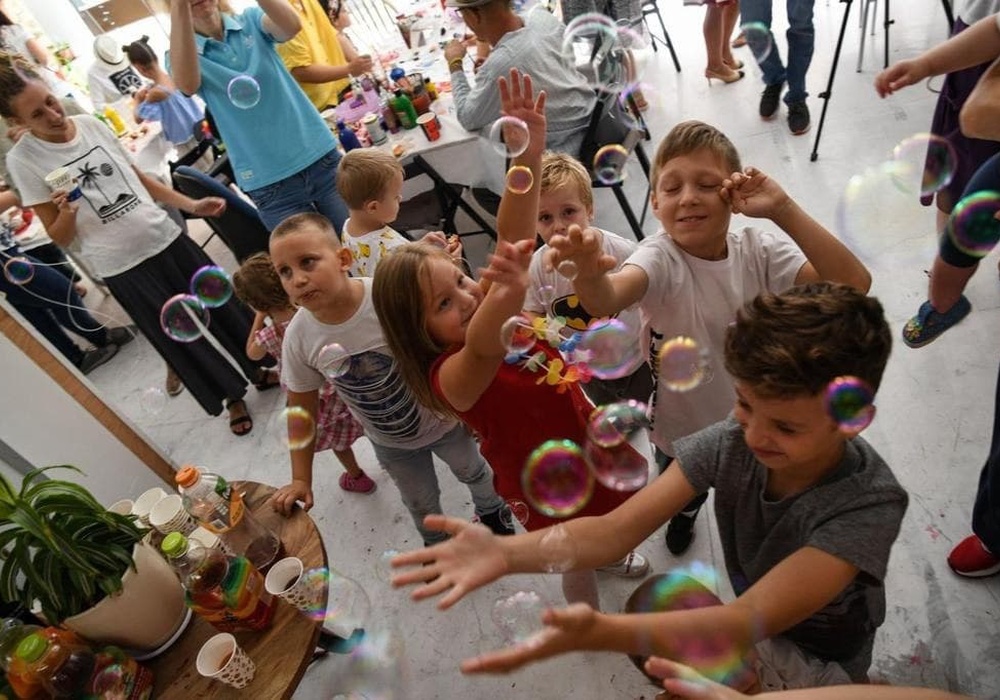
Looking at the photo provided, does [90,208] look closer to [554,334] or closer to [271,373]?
[271,373]

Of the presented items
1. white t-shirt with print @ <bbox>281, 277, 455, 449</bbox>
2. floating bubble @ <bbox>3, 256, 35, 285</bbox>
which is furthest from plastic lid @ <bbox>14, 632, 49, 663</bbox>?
floating bubble @ <bbox>3, 256, 35, 285</bbox>

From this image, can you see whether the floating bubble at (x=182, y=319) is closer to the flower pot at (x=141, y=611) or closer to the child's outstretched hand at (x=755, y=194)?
the flower pot at (x=141, y=611)

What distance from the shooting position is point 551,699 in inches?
65.8

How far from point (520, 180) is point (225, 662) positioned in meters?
1.23

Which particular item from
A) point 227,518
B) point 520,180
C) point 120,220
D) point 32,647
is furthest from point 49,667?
point 120,220

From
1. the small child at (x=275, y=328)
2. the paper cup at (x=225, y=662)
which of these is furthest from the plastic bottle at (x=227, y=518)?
the small child at (x=275, y=328)

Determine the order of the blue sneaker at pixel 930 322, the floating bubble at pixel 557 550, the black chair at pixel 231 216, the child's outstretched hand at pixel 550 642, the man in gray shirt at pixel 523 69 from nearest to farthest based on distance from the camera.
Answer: the child's outstretched hand at pixel 550 642
the floating bubble at pixel 557 550
the blue sneaker at pixel 930 322
the man in gray shirt at pixel 523 69
the black chair at pixel 231 216

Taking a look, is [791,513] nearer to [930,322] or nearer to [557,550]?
[557,550]

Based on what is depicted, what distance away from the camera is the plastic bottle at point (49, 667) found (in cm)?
108

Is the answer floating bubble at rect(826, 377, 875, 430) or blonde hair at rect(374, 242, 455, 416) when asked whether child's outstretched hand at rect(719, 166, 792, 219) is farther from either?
blonde hair at rect(374, 242, 455, 416)

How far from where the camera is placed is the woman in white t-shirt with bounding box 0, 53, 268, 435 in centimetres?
227

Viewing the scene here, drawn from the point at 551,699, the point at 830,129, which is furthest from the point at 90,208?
the point at 830,129

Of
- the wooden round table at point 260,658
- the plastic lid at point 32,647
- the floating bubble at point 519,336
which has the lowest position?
the wooden round table at point 260,658

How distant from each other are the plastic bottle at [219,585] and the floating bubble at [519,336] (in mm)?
729
